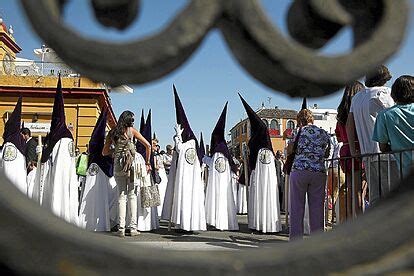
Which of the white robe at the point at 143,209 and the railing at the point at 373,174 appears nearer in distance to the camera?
the railing at the point at 373,174

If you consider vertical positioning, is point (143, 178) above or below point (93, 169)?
below

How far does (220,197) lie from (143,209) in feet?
4.40

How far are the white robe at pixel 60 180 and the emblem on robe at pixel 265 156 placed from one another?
10.00 ft

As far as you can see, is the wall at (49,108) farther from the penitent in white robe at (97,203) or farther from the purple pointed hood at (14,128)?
the penitent in white robe at (97,203)

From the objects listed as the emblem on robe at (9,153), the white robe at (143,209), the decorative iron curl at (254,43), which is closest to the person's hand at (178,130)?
the white robe at (143,209)

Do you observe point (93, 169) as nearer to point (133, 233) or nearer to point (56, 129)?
point (56, 129)

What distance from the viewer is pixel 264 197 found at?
26.3ft

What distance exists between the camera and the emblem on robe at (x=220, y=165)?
8492 mm

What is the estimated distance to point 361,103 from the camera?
4016mm

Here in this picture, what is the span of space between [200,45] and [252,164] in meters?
8.00

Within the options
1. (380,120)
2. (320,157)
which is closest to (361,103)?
(380,120)

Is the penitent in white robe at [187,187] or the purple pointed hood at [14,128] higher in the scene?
the purple pointed hood at [14,128]

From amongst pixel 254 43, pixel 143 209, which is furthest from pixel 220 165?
pixel 254 43

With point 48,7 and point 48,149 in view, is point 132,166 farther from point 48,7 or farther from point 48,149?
point 48,7
